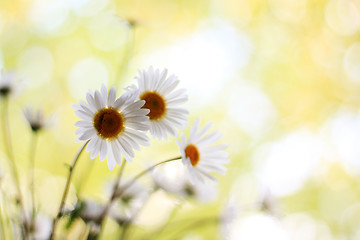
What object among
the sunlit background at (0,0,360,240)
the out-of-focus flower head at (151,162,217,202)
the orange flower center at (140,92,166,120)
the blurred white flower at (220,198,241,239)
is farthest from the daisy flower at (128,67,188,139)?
the sunlit background at (0,0,360,240)

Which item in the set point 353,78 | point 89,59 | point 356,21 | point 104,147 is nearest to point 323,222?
point 353,78

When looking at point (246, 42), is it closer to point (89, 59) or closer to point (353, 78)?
point (353, 78)

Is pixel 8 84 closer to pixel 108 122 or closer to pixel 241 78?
pixel 108 122

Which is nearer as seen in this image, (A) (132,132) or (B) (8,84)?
(A) (132,132)

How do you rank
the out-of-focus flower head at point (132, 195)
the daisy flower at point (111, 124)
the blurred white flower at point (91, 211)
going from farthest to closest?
the out-of-focus flower head at point (132, 195)
the blurred white flower at point (91, 211)
the daisy flower at point (111, 124)

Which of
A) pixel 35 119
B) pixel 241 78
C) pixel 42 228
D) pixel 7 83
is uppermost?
pixel 241 78

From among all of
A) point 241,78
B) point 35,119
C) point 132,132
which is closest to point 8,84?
point 35,119

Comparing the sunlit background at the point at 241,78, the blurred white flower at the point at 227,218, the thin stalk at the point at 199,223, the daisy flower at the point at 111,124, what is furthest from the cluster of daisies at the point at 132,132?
the sunlit background at the point at 241,78

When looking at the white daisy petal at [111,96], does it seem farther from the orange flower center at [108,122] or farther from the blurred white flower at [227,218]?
the blurred white flower at [227,218]
